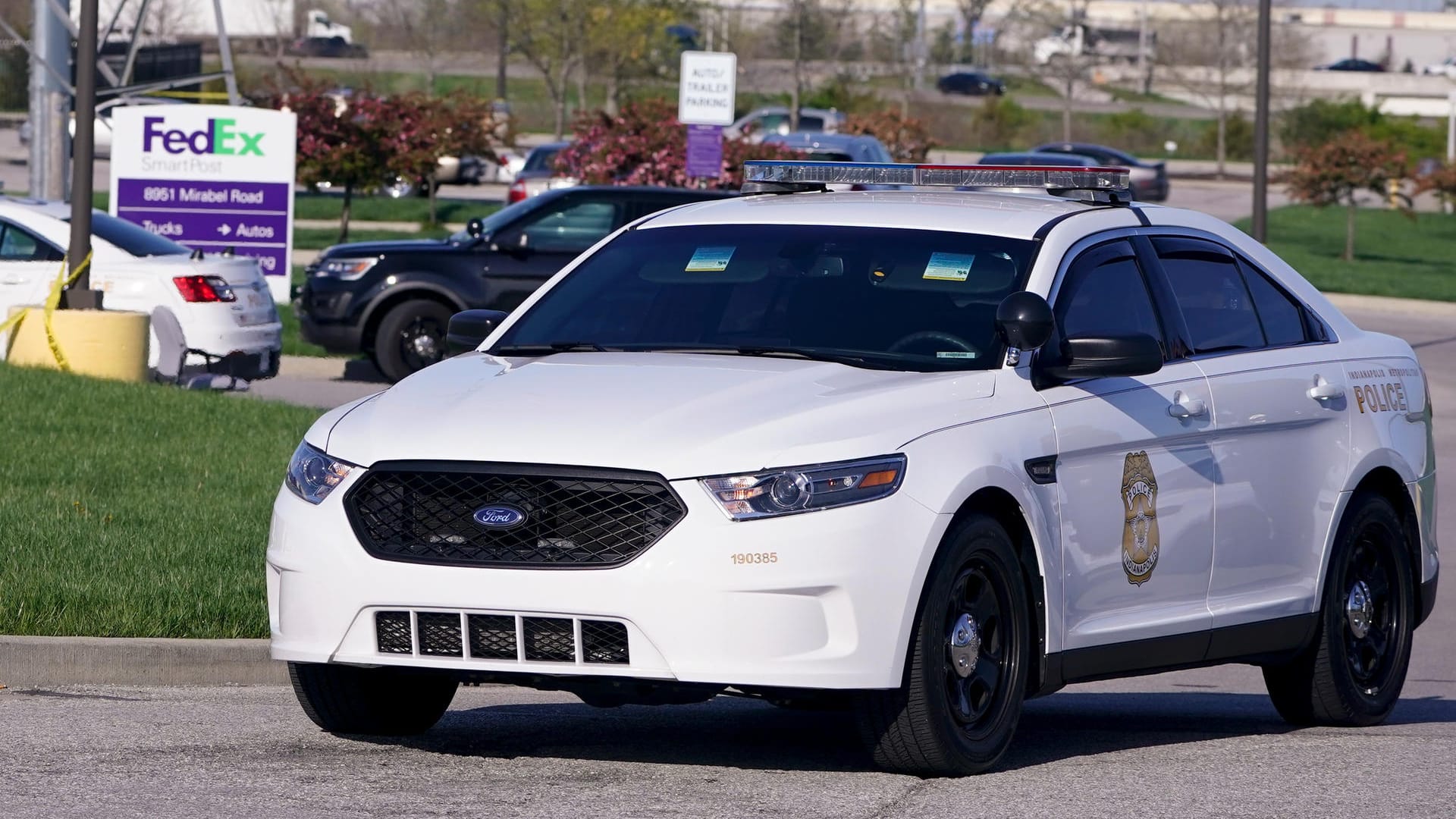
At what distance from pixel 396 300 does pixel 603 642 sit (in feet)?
47.4

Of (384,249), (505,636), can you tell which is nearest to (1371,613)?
(505,636)

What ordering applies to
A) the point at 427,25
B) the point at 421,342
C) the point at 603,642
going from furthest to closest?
the point at 427,25, the point at 421,342, the point at 603,642

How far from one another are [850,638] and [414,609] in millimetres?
1145

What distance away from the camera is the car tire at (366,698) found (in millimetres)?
6562

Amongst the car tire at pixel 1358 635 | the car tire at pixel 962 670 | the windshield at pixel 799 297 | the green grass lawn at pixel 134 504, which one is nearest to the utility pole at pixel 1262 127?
the green grass lawn at pixel 134 504

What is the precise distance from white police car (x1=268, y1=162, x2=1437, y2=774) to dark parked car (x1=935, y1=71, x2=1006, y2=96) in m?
83.4

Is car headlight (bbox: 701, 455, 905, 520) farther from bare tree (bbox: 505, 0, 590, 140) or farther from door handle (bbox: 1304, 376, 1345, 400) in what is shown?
bare tree (bbox: 505, 0, 590, 140)

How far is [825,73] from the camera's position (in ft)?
267

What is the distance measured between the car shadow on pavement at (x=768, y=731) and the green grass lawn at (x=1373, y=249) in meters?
21.9

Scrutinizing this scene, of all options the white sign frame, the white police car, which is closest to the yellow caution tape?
the white police car

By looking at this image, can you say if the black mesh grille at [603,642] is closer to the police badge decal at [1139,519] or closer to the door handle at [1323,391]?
the police badge decal at [1139,519]

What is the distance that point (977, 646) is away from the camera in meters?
6.26

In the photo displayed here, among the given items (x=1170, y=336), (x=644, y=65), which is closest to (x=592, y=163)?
(x=1170, y=336)

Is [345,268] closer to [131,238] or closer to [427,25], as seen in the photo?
[131,238]
